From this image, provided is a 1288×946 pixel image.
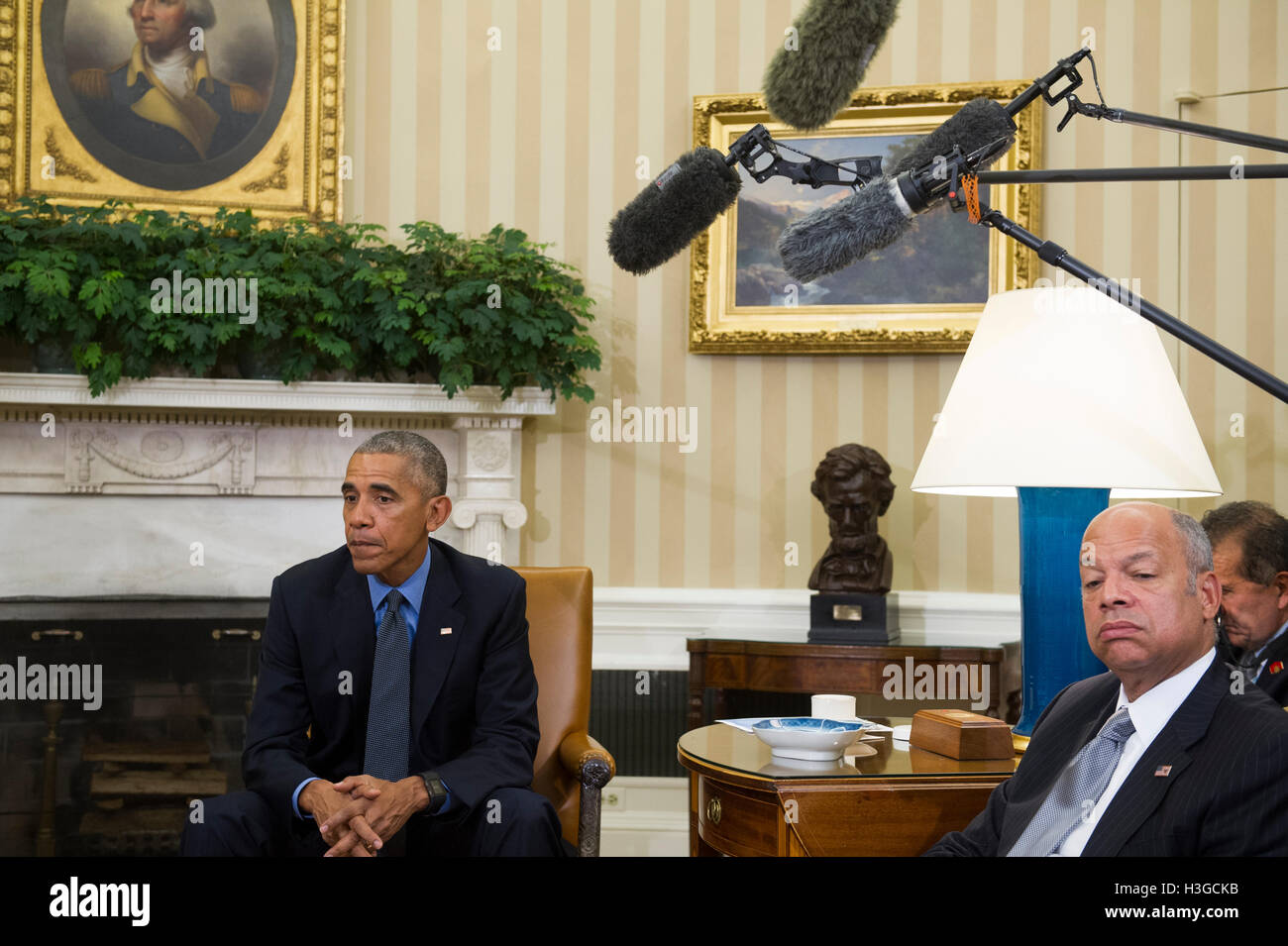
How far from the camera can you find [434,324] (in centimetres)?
431

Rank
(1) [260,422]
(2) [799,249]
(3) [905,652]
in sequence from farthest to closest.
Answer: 1. (1) [260,422]
2. (3) [905,652]
3. (2) [799,249]

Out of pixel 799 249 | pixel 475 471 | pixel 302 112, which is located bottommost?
pixel 475 471

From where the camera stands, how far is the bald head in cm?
Result: 180

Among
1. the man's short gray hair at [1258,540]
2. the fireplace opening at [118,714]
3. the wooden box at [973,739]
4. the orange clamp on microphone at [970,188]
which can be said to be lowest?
the fireplace opening at [118,714]

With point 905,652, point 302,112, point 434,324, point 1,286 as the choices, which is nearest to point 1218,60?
point 905,652

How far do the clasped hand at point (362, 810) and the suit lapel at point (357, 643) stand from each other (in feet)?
0.75

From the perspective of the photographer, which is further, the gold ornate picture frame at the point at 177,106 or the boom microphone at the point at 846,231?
the gold ornate picture frame at the point at 177,106

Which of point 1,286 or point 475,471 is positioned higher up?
point 1,286

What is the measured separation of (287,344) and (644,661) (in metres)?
1.92

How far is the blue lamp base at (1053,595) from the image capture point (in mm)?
2518
